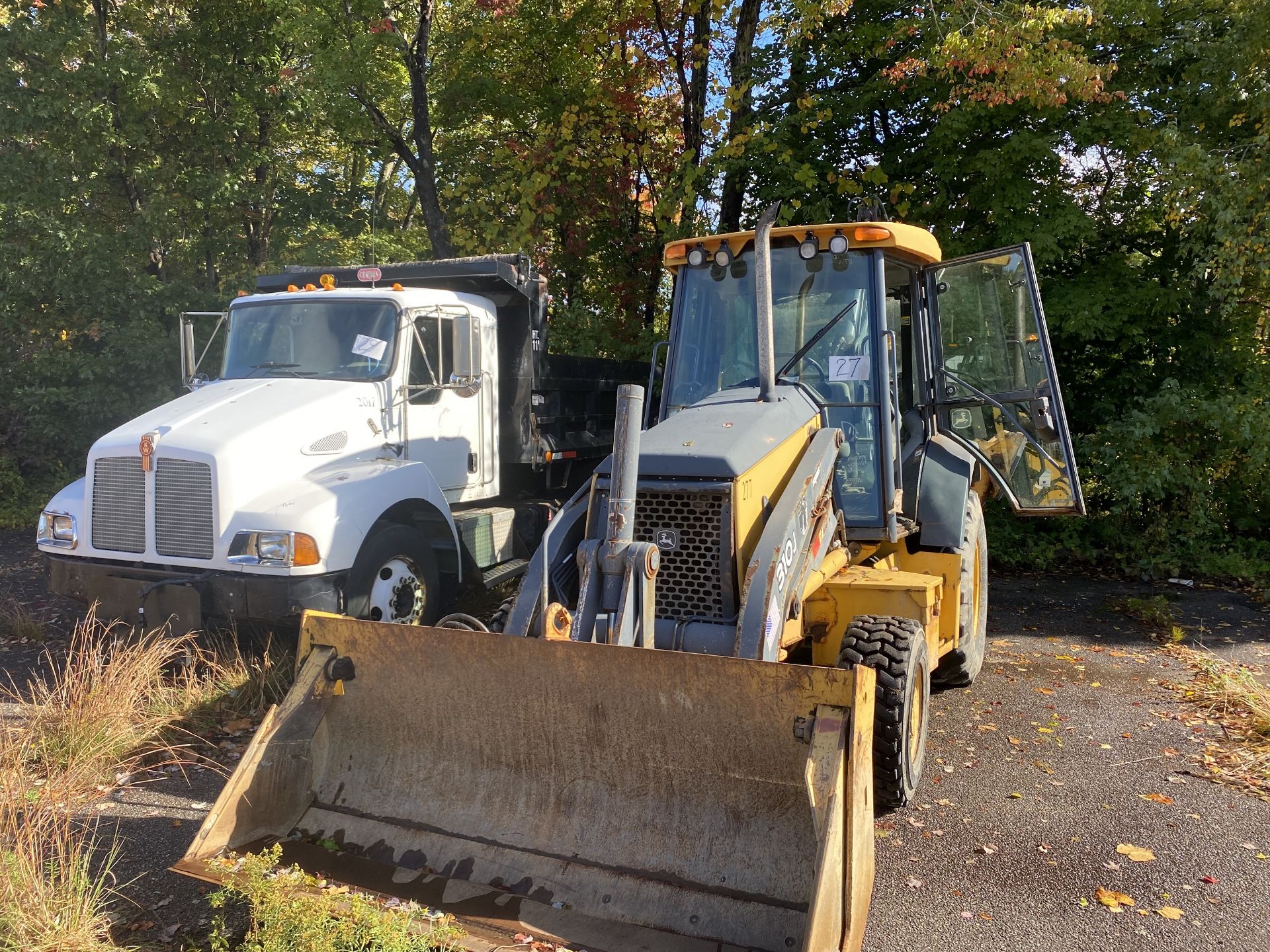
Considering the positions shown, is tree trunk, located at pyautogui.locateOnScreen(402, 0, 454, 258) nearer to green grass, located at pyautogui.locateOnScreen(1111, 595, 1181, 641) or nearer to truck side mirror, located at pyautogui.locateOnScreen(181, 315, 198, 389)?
truck side mirror, located at pyautogui.locateOnScreen(181, 315, 198, 389)

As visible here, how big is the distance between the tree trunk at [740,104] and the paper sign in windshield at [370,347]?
541 centimetres

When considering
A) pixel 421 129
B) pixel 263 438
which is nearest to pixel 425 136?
pixel 421 129

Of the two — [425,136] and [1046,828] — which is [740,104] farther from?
[1046,828]

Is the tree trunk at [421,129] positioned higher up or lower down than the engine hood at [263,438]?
higher up

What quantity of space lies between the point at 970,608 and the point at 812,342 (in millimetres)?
2065

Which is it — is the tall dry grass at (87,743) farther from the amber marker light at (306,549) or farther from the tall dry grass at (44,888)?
the amber marker light at (306,549)

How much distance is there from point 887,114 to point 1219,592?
20.1ft

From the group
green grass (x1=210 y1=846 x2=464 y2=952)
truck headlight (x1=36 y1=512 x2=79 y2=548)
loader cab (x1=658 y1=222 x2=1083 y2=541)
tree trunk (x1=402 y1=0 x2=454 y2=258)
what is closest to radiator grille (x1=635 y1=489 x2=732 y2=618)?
loader cab (x1=658 y1=222 x2=1083 y2=541)

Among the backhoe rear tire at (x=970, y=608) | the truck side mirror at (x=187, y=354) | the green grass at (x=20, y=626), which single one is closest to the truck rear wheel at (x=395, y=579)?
the truck side mirror at (x=187, y=354)

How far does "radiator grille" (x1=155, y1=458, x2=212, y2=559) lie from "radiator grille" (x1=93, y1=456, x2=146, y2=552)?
0.14m

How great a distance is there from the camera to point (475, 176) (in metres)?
13.1

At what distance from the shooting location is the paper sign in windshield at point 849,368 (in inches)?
214

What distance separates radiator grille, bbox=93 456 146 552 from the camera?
20.8 ft

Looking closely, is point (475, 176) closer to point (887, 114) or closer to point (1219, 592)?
point (887, 114)
